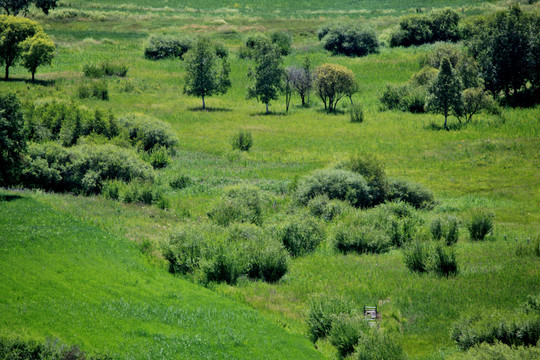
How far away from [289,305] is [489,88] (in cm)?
5544

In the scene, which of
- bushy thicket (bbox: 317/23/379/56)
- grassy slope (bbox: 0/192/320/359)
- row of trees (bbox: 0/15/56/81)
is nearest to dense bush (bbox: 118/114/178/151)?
grassy slope (bbox: 0/192/320/359)

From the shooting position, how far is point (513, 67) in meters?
61.0

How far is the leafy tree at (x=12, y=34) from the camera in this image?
196ft

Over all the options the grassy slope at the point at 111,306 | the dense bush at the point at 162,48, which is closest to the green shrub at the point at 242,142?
the grassy slope at the point at 111,306

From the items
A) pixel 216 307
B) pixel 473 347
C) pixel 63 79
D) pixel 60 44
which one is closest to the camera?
pixel 473 347

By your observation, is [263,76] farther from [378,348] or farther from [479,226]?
[378,348]

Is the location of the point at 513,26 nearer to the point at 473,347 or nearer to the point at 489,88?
the point at 489,88

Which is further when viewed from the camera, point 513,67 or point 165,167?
point 513,67

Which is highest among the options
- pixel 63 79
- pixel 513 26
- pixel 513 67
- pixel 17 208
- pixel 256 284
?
pixel 513 26

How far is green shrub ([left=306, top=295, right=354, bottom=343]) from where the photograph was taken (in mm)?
15703

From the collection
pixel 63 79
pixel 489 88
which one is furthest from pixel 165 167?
pixel 489 88

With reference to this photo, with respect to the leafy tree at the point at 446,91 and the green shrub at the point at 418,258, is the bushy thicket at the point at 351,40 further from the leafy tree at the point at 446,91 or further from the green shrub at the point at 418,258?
the green shrub at the point at 418,258

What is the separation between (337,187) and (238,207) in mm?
6906

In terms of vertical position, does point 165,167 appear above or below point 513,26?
below
